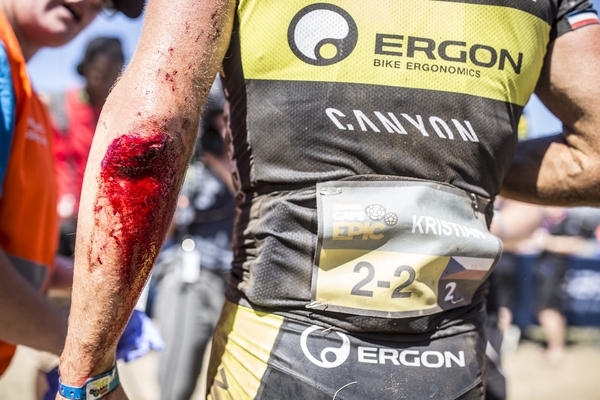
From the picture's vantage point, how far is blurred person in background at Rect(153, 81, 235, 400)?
139 inches

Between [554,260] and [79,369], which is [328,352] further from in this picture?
[554,260]

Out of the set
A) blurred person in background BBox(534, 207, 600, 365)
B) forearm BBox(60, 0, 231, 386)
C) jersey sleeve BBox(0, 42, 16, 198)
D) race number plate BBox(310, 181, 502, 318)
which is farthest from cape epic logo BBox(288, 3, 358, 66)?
blurred person in background BBox(534, 207, 600, 365)

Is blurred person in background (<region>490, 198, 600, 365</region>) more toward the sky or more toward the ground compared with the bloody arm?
more toward the ground

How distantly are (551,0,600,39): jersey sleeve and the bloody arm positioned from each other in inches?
0.7

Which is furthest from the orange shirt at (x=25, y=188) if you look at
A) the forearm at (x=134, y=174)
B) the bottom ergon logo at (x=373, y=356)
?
the bottom ergon logo at (x=373, y=356)

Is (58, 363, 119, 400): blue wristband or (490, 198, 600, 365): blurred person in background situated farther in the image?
(490, 198, 600, 365): blurred person in background

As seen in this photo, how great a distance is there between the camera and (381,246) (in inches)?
47.0

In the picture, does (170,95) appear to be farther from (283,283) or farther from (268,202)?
(283,283)

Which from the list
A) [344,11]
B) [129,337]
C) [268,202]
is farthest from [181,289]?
[344,11]

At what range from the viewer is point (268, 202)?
125cm

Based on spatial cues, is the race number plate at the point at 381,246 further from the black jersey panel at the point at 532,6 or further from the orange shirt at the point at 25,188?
the orange shirt at the point at 25,188

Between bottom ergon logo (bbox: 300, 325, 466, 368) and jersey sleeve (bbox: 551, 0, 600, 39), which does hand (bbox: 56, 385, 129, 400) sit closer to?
bottom ergon logo (bbox: 300, 325, 466, 368)

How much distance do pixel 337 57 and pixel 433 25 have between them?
9.1 inches

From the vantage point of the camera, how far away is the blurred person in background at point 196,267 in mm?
3535
